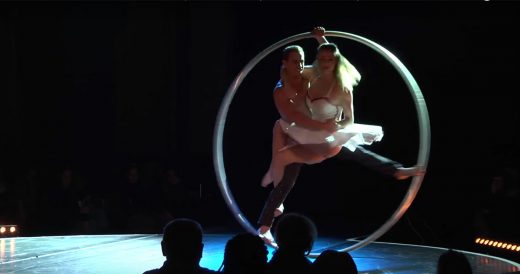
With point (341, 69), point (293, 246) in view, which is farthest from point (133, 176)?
point (293, 246)

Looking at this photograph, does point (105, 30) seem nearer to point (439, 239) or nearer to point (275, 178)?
point (275, 178)

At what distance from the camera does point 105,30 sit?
825cm

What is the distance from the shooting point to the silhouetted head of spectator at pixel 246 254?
2.61m

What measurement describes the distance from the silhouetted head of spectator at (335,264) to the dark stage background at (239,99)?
4.57 meters

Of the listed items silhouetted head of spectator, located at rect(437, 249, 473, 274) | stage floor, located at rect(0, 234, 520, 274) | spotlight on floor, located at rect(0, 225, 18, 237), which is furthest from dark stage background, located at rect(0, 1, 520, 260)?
silhouetted head of spectator, located at rect(437, 249, 473, 274)

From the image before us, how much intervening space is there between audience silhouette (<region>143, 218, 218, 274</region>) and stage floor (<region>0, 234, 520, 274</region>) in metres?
1.92

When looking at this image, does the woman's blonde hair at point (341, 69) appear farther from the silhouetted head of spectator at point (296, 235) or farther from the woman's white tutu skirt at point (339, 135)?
the silhouetted head of spectator at point (296, 235)

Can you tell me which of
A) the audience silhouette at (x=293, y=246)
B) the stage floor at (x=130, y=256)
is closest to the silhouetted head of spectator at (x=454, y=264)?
the audience silhouette at (x=293, y=246)

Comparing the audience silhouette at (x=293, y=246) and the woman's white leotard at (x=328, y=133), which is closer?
the audience silhouette at (x=293, y=246)

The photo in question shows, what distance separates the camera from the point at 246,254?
2.61m

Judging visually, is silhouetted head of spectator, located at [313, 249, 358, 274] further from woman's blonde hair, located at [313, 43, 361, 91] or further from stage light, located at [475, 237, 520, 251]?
stage light, located at [475, 237, 520, 251]

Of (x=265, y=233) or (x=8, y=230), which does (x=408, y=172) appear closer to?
(x=265, y=233)

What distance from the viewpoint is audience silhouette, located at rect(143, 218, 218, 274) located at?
8.93ft

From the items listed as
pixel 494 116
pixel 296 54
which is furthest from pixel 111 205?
pixel 494 116
